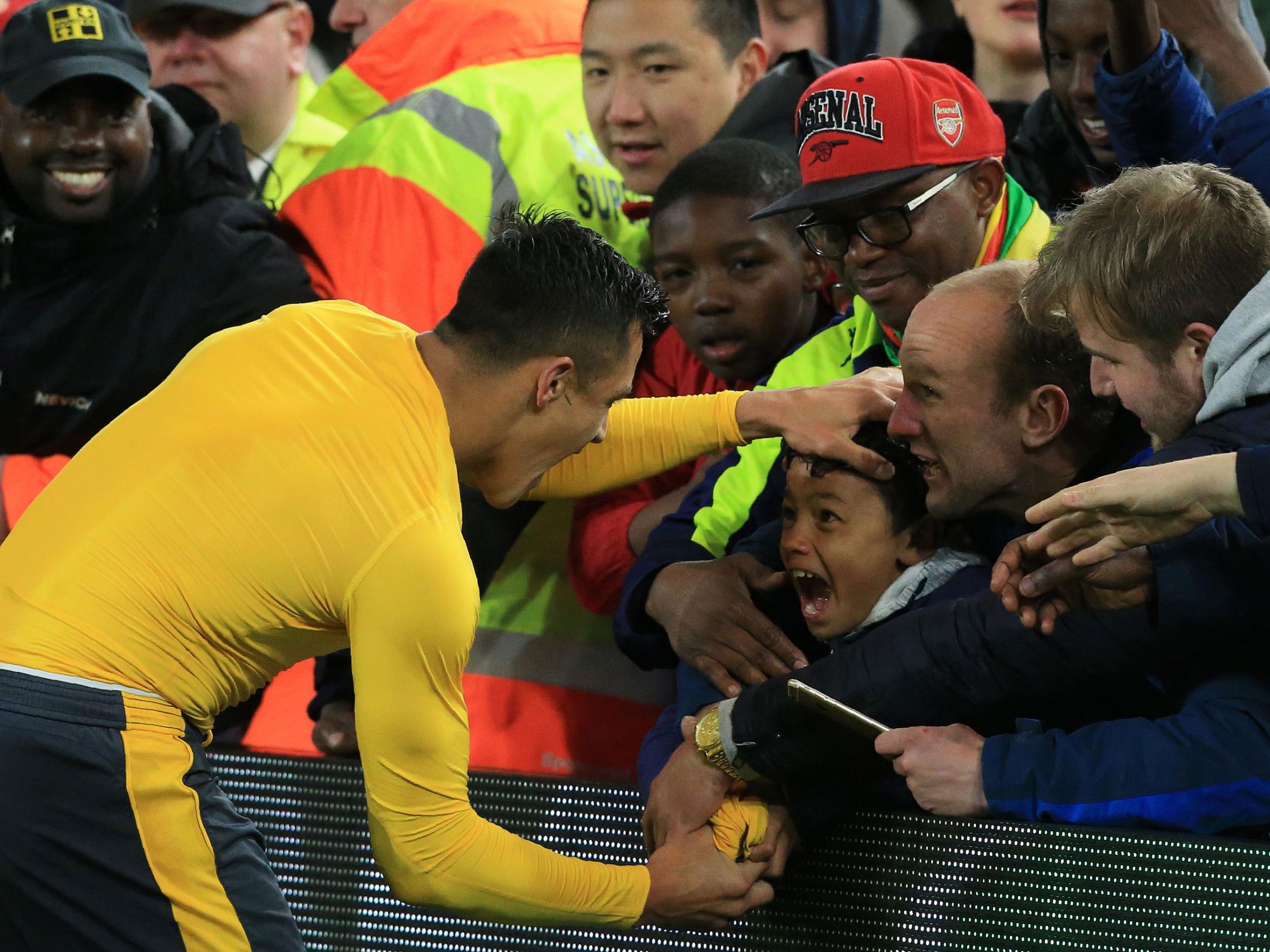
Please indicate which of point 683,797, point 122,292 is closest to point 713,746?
point 683,797

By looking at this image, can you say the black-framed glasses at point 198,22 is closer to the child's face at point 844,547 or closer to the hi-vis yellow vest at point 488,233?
the hi-vis yellow vest at point 488,233

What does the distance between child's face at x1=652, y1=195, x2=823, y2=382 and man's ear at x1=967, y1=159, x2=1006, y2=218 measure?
507 millimetres

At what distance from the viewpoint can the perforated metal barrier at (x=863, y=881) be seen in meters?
2.12

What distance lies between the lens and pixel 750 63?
3762 millimetres

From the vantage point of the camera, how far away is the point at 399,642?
78.1 inches

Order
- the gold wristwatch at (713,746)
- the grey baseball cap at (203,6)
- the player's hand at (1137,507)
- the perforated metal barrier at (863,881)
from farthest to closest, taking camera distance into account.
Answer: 1. the grey baseball cap at (203,6)
2. the gold wristwatch at (713,746)
3. the perforated metal barrier at (863,881)
4. the player's hand at (1137,507)

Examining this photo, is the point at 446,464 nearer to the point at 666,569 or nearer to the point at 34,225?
the point at 666,569

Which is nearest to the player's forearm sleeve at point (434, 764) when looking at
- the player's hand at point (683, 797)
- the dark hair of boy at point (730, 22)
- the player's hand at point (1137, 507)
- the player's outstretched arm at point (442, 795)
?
the player's outstretched arm at point (442, 795)

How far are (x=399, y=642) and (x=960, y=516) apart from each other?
0.92 metres

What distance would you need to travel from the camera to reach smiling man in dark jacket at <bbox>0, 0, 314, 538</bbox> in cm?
340

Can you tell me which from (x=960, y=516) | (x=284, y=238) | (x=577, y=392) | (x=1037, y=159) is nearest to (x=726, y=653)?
(x=960, y=516)

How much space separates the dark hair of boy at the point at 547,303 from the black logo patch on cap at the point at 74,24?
1764 millimetres

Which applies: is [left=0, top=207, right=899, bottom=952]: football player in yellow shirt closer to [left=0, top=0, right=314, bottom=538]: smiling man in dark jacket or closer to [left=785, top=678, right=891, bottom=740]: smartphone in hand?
[left=785, top=678, right=891, bottom=740]: smartphone in hand

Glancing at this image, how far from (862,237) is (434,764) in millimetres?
1200
